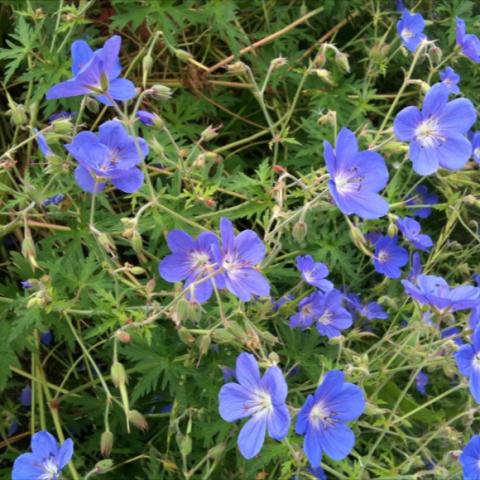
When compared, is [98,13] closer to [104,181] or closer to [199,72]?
[199,72]

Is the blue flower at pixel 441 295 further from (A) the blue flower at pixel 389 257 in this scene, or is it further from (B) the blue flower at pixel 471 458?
(A) the blue flower at pixel 389 257

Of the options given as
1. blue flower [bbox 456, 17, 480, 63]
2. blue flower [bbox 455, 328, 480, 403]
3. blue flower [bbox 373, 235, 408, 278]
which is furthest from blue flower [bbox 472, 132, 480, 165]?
blue flower [bbox 455, 328, 480, 403]

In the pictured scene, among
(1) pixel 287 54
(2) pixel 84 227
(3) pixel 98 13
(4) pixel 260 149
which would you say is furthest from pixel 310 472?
(3) pixel 98 13

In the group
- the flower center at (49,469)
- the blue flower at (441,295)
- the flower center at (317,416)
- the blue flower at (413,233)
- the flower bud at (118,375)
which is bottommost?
the blue flower at (413,233)

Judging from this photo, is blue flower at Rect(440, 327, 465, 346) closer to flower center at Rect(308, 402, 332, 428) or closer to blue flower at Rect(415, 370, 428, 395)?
blue flower at Rect(415, 370, 428, 395)

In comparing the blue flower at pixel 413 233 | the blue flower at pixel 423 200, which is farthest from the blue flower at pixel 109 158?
the blue flower at pixel 423 200

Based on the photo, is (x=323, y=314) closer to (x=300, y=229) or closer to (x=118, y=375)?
(x=300, y=229)
